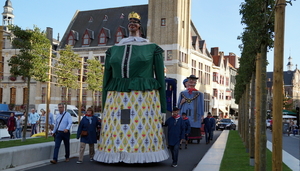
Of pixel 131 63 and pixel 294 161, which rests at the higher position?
pixel 131 63

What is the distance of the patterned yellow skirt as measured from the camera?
10.0 meters

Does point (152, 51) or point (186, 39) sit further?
point (186, 39)

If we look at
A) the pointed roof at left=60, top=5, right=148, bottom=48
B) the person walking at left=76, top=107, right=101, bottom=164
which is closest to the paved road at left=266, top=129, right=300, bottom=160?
the person walking at left=76, top=107, right=101, bottom=164

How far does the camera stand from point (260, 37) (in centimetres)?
835

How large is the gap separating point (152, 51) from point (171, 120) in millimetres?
1966

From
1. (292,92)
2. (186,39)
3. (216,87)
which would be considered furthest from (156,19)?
(292,92)

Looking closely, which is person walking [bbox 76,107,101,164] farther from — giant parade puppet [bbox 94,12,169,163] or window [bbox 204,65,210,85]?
window [bbox 204,65,210,85]

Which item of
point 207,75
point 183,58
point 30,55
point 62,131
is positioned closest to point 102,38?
point 183,58

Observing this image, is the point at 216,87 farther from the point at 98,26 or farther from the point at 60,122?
the point at 60,122

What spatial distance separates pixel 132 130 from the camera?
10164 mm

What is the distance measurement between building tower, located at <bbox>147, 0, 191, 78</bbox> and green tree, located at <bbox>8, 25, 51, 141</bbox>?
129 feet

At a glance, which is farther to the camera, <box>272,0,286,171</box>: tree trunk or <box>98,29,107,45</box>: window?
<box>98,29,107,45</box>: window

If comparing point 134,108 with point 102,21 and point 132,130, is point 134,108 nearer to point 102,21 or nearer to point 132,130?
point 132,130

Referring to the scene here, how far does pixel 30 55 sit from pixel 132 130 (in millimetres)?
9440
